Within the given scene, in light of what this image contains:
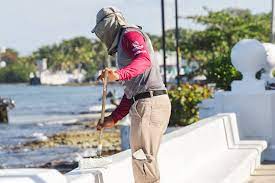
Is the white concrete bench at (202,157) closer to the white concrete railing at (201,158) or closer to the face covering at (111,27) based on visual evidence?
the white concrete railing at (201,158)

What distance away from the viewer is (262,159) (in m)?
9.56

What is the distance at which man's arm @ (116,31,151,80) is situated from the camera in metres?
4.30

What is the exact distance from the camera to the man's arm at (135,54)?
4297mm

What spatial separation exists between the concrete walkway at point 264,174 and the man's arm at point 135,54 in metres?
3.82

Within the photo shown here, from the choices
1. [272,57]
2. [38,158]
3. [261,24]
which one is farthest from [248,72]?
[261,24]

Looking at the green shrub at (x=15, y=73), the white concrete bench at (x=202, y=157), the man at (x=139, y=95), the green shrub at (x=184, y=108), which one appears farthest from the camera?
the green shrub at (x=15, y=73)

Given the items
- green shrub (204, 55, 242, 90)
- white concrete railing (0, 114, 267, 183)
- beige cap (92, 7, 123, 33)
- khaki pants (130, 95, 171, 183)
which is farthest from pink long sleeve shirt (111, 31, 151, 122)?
green shrub (204, 55, 242, 90)

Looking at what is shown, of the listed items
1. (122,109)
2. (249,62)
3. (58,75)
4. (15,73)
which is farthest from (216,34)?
(15,73)

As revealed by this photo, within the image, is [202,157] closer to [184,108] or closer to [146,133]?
[146,133]

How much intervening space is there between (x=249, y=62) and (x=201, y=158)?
2.45 metres

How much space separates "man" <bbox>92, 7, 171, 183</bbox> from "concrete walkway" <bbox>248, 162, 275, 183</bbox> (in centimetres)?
336

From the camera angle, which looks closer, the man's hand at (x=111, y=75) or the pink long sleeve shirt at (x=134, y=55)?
the man's hand at (x=111, y=75)

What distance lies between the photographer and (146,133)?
4715 mm

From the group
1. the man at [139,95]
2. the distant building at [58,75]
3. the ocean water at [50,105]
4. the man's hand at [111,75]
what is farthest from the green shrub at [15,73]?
the man's hand at [111,75]
